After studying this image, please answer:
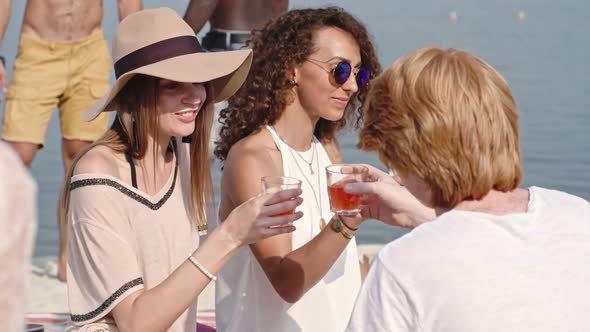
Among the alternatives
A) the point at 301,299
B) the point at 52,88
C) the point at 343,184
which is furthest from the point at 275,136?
the point at 52,88

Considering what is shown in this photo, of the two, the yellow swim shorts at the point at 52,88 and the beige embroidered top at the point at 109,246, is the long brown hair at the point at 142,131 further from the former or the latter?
the yellow swim shorts at the point at 52,88

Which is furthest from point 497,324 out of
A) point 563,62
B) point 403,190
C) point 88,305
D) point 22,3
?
point 22,3

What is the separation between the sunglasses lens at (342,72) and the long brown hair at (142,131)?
0.47 metres

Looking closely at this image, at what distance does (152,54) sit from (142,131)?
22 cm

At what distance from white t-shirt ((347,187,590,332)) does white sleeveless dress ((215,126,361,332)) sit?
1.26 metres

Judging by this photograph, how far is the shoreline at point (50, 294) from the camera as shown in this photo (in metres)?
5.14

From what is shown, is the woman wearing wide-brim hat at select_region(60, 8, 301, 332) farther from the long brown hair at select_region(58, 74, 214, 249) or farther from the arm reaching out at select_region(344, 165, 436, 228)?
the arm reaching out at select_region(344, 165, 436, 228)

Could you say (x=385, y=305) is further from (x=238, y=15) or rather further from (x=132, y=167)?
(x=238, y=15)

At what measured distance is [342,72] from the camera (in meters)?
3.44

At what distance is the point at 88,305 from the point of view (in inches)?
111

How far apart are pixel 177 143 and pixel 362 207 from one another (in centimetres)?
64

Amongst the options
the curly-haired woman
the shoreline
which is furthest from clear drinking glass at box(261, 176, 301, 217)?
the shoreline

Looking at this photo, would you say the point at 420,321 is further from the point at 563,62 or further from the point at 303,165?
the point at 563,62

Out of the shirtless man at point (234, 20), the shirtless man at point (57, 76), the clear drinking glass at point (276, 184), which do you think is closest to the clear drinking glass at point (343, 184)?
the clear drinking glass at point (276, 184)
